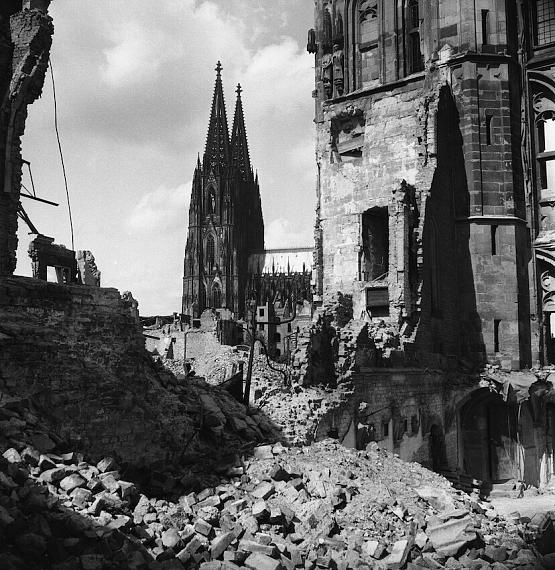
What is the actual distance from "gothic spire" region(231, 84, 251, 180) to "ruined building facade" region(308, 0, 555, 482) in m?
72.7

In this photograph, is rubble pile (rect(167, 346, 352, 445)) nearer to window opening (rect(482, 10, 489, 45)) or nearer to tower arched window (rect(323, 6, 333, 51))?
window opening (rect(482, 10, 489, 45))

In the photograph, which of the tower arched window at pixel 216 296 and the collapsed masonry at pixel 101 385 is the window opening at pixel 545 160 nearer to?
the collapsed masonry at pixel 101 385

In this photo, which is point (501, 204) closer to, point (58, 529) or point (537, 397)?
point (537, 397)

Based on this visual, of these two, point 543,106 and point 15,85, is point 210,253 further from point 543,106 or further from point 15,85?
point 15,85

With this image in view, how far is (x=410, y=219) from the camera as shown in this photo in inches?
811

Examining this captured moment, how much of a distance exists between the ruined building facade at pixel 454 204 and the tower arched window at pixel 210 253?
66.2 meters

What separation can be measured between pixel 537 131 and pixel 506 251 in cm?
455

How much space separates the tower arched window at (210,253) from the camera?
91562 mm

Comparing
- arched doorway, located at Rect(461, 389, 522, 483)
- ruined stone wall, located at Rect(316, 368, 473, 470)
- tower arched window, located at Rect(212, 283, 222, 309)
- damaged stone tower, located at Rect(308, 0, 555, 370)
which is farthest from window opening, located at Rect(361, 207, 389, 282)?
tower arched window, located at Rect(212, 283, 222, 309)

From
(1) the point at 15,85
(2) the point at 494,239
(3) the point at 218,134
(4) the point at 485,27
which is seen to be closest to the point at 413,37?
(4) the point at 485,27

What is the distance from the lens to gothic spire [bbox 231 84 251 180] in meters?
97.9

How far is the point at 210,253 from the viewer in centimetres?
9256

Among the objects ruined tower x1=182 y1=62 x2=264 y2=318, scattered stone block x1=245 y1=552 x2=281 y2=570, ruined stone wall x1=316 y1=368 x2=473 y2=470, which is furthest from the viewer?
ruined tower x1=182 y1=62 x2=264 y2=318

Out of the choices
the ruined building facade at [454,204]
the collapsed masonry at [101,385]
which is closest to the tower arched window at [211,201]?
the ruined building facade at [454,204]
